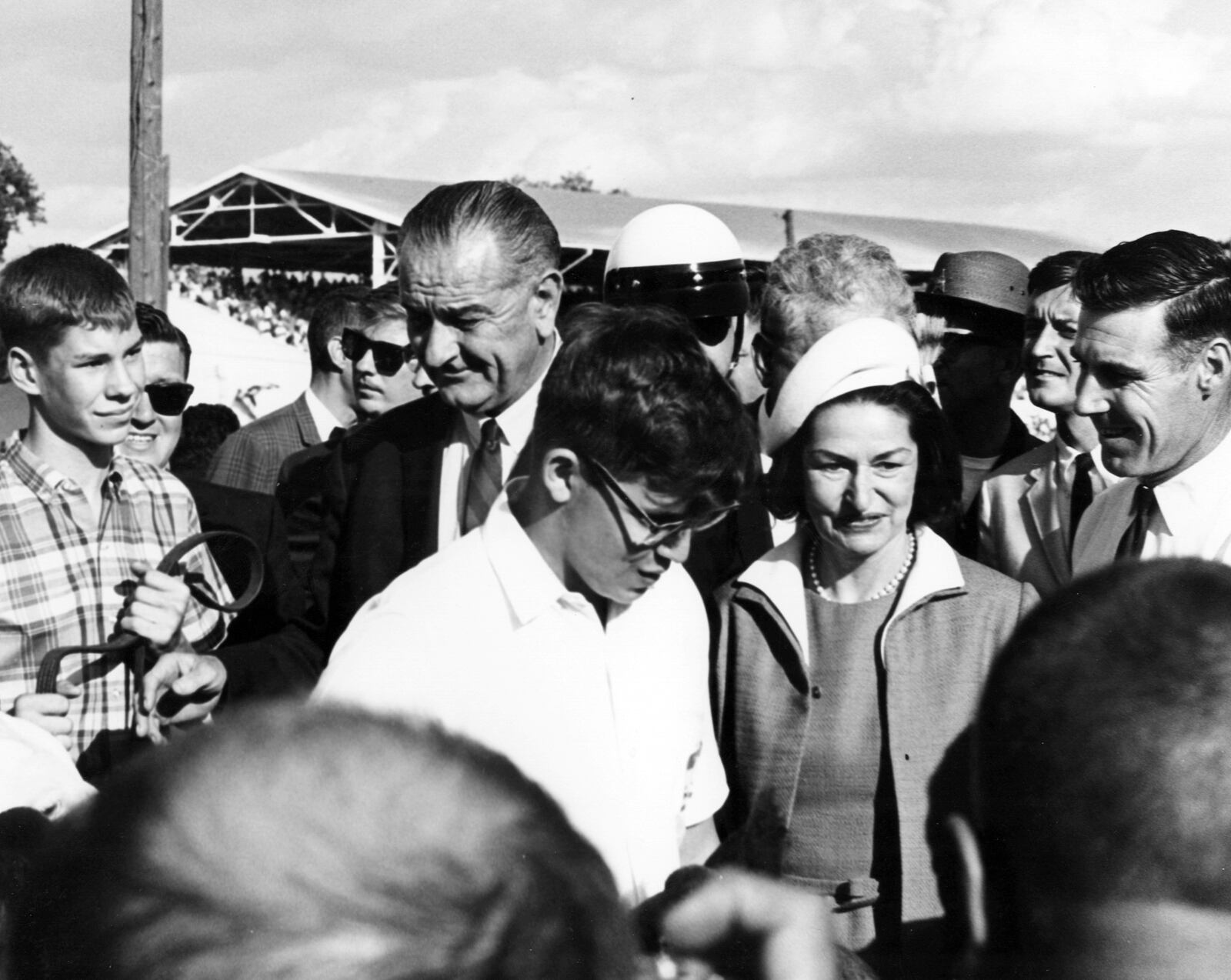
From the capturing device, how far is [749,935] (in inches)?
44.8

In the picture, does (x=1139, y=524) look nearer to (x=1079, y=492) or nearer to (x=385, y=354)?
(x=1079, y=492)

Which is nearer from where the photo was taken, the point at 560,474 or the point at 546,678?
the point at 546,678

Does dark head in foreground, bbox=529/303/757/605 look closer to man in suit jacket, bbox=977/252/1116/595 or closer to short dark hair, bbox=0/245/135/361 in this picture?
man in suit jacket, bbox=977/252/1116/595

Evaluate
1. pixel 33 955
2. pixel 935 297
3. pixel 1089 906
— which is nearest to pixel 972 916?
pixel 1089 906

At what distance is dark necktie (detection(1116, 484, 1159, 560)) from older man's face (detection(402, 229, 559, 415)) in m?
1.30

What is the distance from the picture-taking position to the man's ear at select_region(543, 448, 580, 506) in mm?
2309

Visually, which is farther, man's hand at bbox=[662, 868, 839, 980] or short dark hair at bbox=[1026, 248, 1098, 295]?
short dark hair at bbox=[1026, 248, 1098, 295]

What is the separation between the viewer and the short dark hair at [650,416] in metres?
2.34

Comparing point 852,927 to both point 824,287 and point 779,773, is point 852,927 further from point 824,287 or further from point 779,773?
point 824,287

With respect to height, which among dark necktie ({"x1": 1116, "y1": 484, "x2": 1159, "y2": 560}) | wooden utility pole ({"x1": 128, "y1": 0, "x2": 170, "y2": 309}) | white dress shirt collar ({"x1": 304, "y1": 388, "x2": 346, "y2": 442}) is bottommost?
dark necktie ({"x1": 1116, "y1": 484, "x2": 1159, "y2": 560})

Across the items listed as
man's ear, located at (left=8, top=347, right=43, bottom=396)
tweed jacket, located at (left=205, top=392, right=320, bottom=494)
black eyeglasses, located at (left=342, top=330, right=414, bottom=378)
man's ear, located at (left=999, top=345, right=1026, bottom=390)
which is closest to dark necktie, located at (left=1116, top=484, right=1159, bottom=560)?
man's ear, located at (left=999, top=345, right=1026, bottom=390)

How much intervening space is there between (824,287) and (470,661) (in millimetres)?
2024

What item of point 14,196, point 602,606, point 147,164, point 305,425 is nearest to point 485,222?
point 602,606

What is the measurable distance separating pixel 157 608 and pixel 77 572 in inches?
20.5
